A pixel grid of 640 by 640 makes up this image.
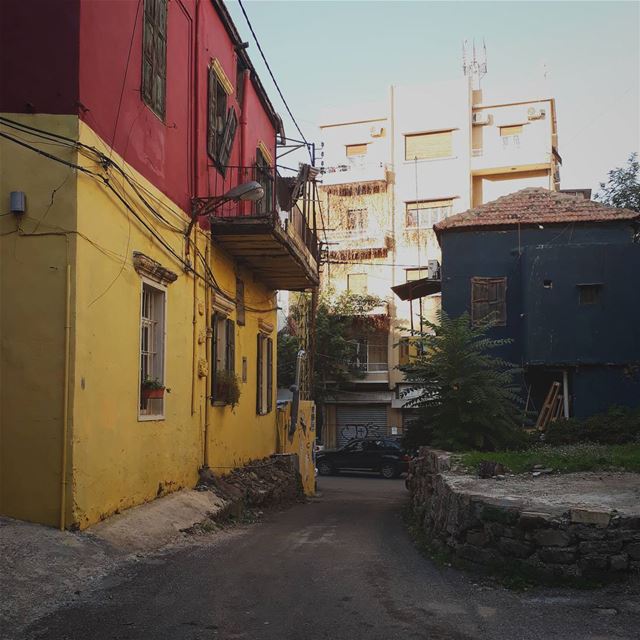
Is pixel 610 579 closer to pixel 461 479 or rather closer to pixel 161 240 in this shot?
pixel 461 479

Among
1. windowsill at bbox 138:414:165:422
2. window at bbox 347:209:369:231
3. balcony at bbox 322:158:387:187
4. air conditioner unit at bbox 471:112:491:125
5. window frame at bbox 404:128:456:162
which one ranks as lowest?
windowsill at bbox 138:414:165:422

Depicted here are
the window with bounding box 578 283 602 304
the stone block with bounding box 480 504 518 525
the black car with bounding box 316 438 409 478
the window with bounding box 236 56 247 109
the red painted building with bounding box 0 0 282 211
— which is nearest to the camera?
the stone block with bounding box 480 504 518 525

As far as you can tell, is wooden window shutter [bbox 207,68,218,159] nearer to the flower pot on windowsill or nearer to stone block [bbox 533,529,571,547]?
the flower pot on windowsill

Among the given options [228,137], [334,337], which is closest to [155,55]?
[228,137]

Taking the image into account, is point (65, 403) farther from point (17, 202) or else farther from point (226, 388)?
point (226, 388)

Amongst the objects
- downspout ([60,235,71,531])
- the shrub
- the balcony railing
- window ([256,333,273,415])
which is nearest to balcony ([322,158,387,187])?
the balcony railing

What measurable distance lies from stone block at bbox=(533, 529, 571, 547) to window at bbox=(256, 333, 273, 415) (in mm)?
10431

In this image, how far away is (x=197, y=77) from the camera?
1248cm

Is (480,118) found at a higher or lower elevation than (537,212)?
higher

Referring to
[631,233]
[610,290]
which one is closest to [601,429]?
[610,290]

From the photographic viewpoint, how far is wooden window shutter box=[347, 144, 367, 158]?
1610 inches

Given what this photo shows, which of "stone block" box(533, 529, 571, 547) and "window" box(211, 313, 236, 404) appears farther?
"window" box(211, 313, 236, 404)

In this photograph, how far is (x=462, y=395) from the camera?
546 inches

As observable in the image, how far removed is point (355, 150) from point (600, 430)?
86.8 feet
